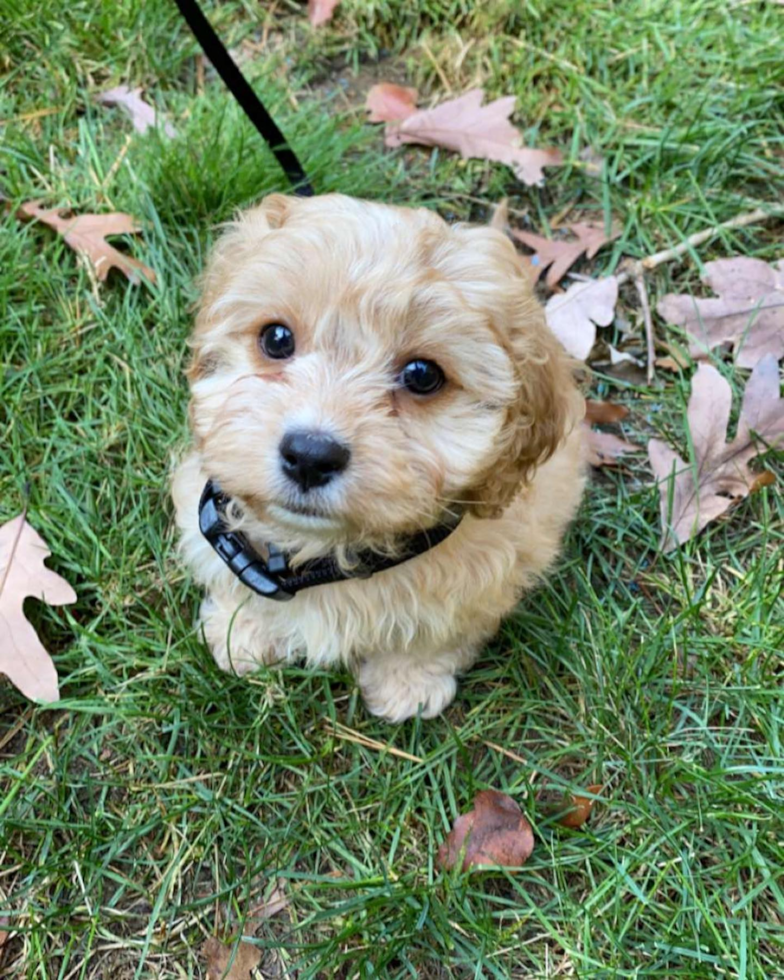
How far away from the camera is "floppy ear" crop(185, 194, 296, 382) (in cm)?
209

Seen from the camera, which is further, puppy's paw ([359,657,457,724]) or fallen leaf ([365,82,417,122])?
fallen leaf ([365,82,417,122])

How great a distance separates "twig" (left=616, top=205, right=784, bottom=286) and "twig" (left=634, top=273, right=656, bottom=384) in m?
→ 0.04

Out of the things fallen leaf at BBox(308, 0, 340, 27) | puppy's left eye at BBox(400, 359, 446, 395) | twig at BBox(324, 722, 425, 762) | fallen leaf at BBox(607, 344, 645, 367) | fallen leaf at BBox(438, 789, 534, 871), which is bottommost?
fallen leaf at BBox(438, 789, 534, 871)

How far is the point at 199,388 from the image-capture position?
2113 millimetres

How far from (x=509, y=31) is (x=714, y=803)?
316cm

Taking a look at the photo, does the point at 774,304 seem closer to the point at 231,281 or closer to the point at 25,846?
the point at 231,281

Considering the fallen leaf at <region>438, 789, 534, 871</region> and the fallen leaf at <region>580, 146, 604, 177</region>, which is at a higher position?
the fallen leaf at <region>580, 146, 604, 177</region>

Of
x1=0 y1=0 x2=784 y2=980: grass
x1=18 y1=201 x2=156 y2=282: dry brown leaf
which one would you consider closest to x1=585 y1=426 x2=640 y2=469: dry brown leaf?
x1=0 y1=0 x2=784 y2=980: grass

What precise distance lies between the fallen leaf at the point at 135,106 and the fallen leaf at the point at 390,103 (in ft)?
2.69

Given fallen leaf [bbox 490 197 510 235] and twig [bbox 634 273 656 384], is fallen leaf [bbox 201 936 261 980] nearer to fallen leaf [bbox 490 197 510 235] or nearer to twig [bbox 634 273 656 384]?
twig [bbox 634 273 656 384]

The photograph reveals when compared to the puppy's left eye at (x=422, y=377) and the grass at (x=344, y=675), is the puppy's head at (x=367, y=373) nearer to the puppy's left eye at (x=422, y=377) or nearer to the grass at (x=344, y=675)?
Answer: the puppy's left eye at (x=422, y=377)

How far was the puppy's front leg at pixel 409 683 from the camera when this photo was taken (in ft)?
8.71

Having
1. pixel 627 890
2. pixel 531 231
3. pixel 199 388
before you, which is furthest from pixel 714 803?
pixel 531 231

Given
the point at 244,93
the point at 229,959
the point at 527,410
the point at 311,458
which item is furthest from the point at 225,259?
the point at 229,959
